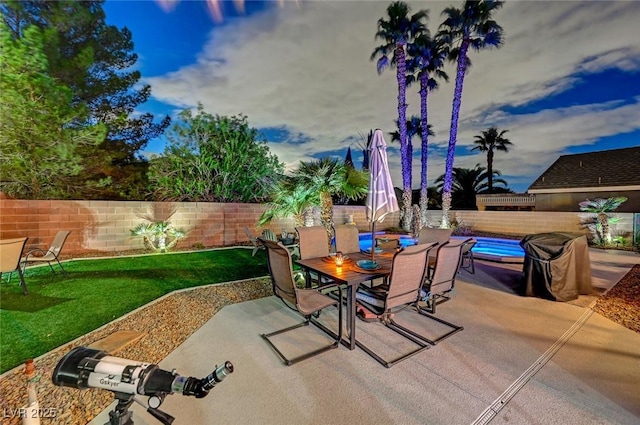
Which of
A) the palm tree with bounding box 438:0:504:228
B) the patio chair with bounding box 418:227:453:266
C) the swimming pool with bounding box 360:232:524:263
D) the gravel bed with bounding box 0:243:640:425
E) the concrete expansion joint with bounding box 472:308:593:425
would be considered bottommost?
the swimming pool with bounding box 360:232:524:263

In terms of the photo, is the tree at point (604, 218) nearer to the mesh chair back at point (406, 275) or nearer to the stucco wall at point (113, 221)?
the mesh chair back at point (406, 275)

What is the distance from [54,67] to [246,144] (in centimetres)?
558

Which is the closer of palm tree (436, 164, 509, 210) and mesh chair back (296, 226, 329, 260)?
mesh chair back (296, 226, 329, 260)

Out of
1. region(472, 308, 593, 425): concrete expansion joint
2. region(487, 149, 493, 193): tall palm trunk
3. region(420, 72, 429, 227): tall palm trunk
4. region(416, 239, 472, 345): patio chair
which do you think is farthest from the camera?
region(487, 149, 493, 193): tall palm trunk

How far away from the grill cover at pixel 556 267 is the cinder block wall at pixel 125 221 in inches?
291

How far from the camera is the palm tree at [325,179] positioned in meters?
5.40

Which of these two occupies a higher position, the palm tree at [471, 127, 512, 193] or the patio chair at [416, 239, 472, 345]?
the palm tree at [471, 127, 512, 193]

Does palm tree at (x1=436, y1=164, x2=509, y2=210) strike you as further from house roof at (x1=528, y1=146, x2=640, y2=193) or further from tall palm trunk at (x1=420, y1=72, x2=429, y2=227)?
tall palm trunk at (x1=420, y1=72, x2=429, y2=227)

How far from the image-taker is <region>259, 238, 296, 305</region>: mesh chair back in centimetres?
273

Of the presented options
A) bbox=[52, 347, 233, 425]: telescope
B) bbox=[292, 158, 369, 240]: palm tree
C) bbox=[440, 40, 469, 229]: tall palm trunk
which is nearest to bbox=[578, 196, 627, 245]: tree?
bbox=[440, 40, 469, 229]: tall palm trunk

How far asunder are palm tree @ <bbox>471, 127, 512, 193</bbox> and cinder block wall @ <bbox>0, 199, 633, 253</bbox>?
1081 centimetres

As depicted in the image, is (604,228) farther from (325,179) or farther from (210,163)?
(210,163)

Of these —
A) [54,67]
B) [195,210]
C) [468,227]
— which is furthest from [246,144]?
[468,227]

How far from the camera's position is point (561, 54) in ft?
34.0
